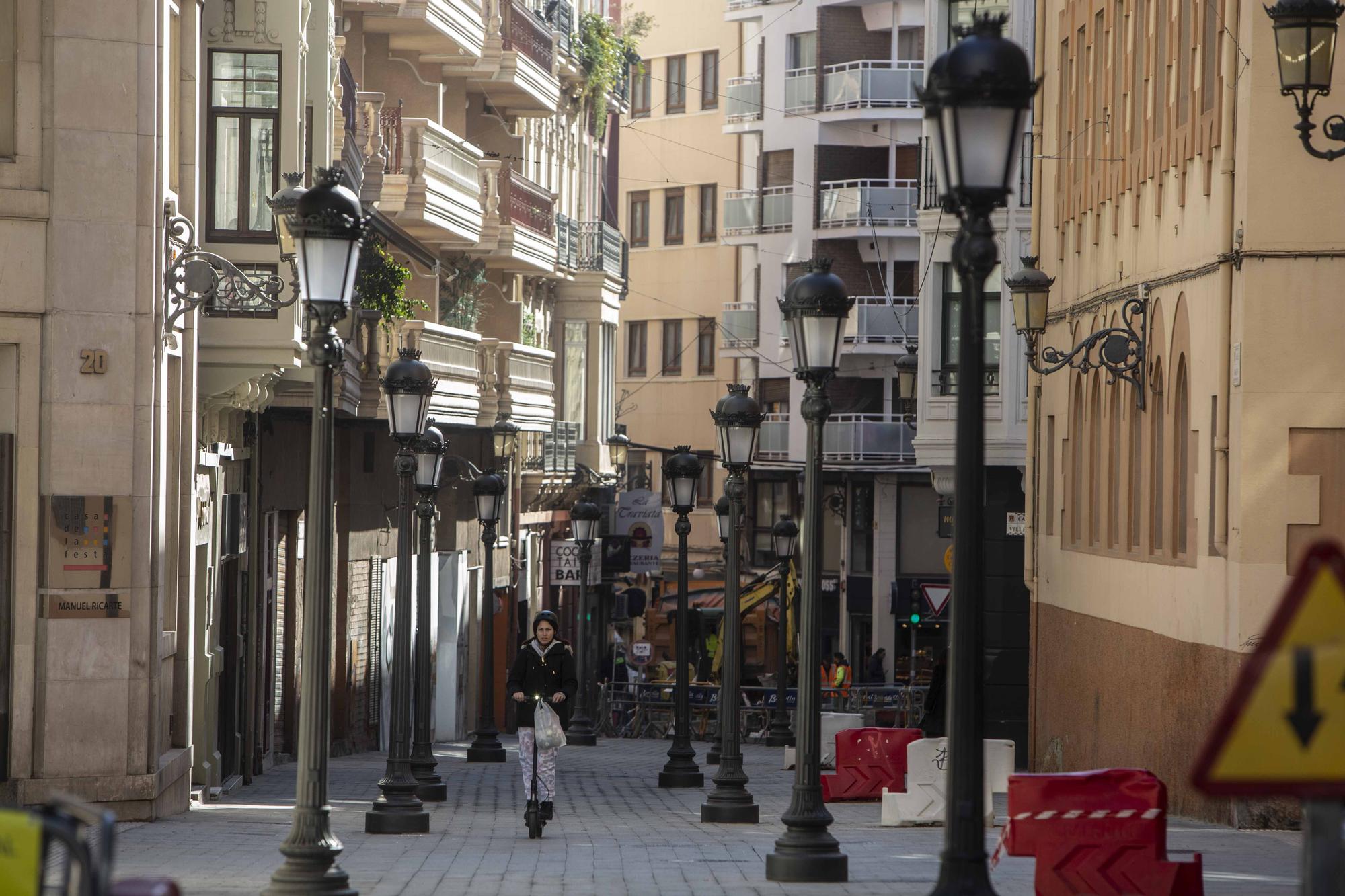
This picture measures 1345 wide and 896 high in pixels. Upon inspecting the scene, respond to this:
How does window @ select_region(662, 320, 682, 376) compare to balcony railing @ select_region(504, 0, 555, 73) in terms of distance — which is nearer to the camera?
balcony railing @ select_region(504, 0, 555, 73)

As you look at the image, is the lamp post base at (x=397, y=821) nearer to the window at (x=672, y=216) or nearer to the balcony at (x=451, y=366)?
the balcony at (x=451, y=366)

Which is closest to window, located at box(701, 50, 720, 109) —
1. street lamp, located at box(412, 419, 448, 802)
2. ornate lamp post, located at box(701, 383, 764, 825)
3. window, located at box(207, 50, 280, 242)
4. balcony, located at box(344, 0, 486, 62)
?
balcony, located at box(344, 0, 486, 62)

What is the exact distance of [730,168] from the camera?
64.5 metres

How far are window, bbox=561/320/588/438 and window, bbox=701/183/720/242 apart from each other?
1755 centimetres

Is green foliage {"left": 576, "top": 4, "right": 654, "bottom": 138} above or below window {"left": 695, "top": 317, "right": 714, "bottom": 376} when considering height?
above

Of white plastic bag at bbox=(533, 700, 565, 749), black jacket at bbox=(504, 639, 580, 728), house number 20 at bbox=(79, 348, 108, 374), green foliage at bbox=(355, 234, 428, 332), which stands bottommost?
white plastic bag at bbox=(533, 700, 565, 749)

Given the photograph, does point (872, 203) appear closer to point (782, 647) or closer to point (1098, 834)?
point (782, 647)

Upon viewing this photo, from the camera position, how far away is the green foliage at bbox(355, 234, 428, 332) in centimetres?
2724

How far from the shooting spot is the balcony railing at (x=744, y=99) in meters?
58.1

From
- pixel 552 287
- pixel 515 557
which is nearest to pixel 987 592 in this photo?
pixel 515 557

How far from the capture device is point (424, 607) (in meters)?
19.7

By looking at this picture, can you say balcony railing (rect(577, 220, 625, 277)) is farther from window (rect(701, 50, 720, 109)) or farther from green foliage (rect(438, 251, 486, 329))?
window (rect(701, 50, 720, 109))

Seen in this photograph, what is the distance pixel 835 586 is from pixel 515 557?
14749 millimetres

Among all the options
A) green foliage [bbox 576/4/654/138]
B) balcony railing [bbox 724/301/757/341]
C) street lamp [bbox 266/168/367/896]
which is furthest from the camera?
balcony railing [bbox 724/301/757/341]
